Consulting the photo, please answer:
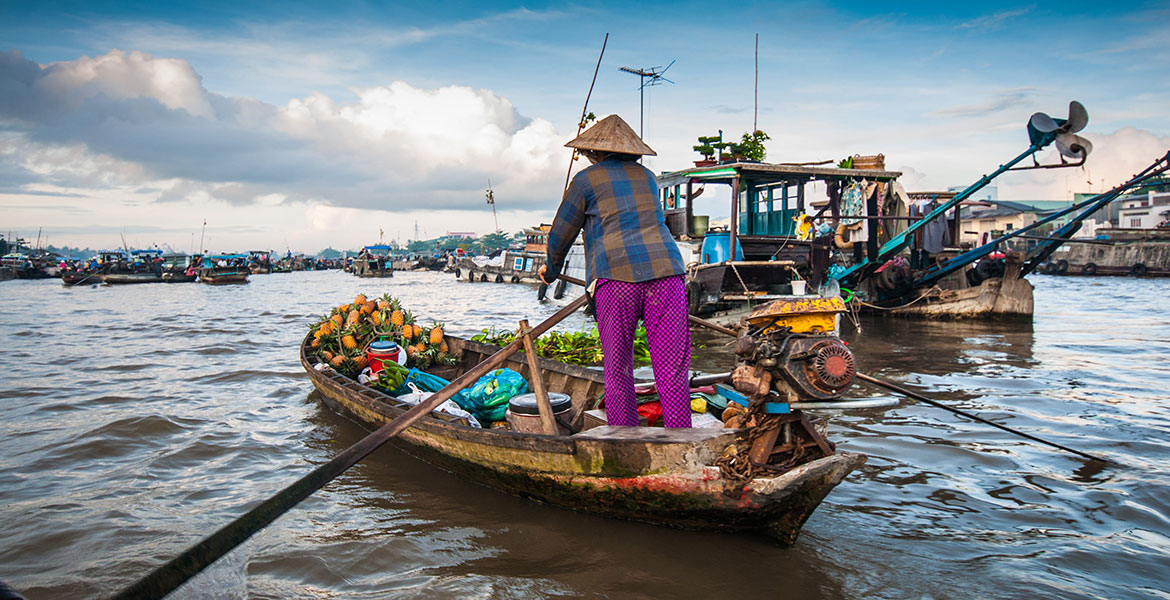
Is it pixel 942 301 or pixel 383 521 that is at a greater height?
pixel 942 301

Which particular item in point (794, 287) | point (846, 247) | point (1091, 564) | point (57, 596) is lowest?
point (57, 596)

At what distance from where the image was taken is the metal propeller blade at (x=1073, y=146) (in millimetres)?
8461

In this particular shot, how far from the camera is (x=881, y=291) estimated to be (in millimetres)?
13492

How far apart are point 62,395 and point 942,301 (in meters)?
14.5

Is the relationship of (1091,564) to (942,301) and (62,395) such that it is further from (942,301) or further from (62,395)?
(942,301)

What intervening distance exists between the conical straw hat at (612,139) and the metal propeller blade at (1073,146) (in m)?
8.07

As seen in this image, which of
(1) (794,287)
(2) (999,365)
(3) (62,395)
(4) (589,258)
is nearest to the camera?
(4) (589,258)

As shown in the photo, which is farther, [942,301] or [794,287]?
[942,301]

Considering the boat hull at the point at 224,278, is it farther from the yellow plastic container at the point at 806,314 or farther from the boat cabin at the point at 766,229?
the yellow plastic container at the point at 806,314

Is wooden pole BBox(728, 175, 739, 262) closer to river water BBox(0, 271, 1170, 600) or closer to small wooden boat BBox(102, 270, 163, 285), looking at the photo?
river water BBox(0, 271, 1170, 600)

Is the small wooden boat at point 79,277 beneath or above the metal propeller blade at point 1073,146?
beneath

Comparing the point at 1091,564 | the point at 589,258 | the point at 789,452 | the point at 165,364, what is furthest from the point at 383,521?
the point at 165,364

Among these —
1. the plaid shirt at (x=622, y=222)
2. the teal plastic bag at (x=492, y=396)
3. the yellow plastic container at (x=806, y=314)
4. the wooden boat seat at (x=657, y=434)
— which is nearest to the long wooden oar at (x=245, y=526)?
the wooden boat seat at (x=657, y=434)

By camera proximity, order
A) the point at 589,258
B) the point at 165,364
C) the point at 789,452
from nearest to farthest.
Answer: the point at 789,452 → the point at 589,258 → the point at 165,364
